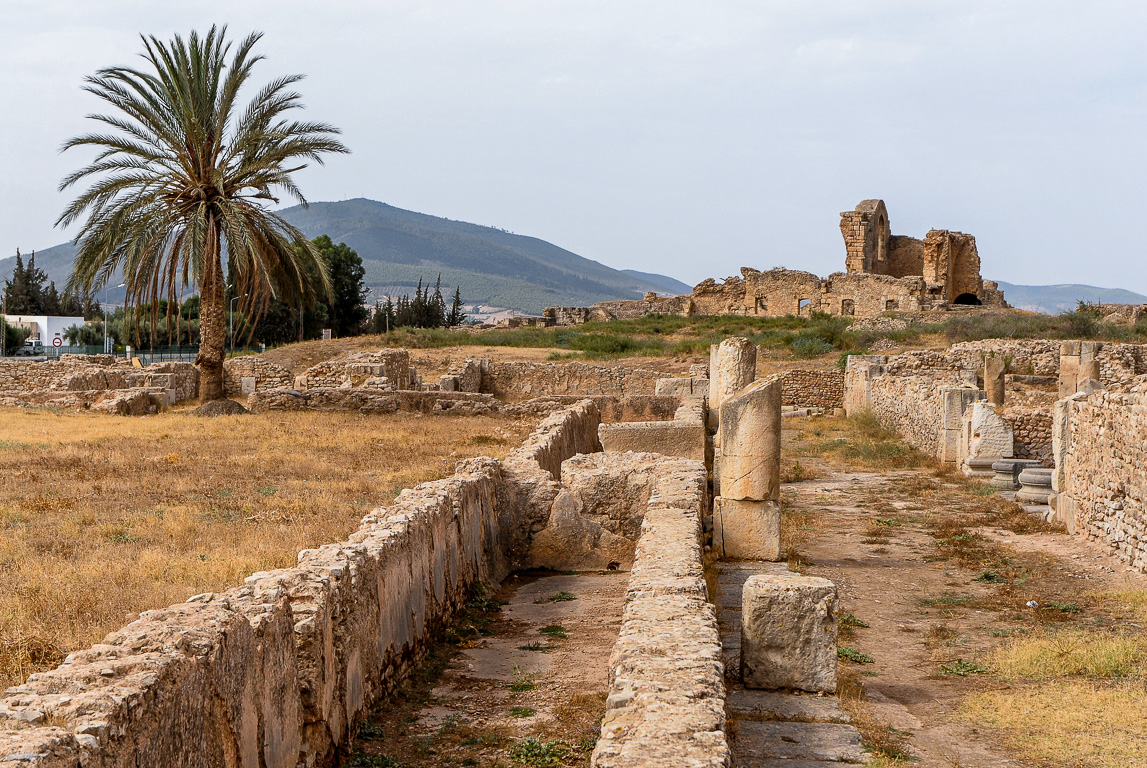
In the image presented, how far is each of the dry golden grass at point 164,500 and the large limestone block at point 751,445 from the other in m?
3.26

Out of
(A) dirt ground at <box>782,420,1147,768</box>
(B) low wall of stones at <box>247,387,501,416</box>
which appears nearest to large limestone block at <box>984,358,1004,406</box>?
(A) dirt ground at <box>782,420,1147,768</box>

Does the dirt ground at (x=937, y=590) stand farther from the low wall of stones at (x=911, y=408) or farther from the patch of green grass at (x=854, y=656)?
the low wall of stones at (x=911, y=408)

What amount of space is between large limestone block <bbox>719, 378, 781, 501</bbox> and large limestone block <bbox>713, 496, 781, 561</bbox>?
0.09 m

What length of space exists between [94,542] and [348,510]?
85.6 inches

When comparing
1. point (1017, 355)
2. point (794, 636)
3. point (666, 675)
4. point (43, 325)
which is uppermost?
point (43, 325)

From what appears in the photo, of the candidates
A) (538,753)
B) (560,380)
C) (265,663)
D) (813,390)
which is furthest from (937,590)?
(560,380)

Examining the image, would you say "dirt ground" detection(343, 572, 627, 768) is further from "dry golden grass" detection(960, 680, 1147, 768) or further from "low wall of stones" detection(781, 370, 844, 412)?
"low wall of stones" detection(781, 370, 844, 412)

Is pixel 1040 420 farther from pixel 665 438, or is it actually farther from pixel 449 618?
pixel 449 618

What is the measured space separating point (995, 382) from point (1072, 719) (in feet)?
55.5

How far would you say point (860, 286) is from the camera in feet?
152

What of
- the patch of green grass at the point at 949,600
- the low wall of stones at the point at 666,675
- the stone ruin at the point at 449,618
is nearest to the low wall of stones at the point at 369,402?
the stone ruin at the point at 449,618

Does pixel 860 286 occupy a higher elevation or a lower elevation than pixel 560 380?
higher

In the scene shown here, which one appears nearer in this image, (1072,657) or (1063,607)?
(1072,657)

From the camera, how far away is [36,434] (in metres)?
15.8
